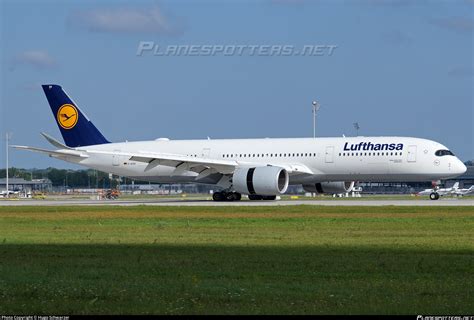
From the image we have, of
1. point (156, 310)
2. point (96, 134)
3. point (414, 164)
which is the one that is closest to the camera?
point (156, 310)

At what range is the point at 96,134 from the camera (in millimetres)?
70938

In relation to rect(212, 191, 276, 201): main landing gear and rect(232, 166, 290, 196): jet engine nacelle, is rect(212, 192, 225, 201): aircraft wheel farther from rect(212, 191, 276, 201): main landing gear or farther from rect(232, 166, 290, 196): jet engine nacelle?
rect(232, 166, 290, 196): jet engine nacelle

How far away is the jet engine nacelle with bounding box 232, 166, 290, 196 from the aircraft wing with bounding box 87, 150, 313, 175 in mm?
1217

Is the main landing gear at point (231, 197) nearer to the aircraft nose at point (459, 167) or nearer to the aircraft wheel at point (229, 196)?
the aircraft wheel at point (229, 196)

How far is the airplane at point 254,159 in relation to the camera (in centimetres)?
5944

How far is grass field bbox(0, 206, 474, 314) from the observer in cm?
1597

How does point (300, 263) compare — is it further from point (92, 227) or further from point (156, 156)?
point (156, 156)

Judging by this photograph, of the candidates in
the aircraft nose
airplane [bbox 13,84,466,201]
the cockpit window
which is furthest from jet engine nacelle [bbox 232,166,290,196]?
the aircraft nose

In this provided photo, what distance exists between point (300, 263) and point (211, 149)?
44739mm

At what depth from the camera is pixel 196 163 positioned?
62.7 meters

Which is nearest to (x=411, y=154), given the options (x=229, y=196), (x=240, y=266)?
(x=229, y=196)

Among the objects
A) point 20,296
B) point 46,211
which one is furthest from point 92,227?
point 20,296

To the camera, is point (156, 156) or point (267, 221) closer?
point (267, 221)

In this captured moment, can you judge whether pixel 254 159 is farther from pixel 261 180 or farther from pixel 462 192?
pixel 462 192
